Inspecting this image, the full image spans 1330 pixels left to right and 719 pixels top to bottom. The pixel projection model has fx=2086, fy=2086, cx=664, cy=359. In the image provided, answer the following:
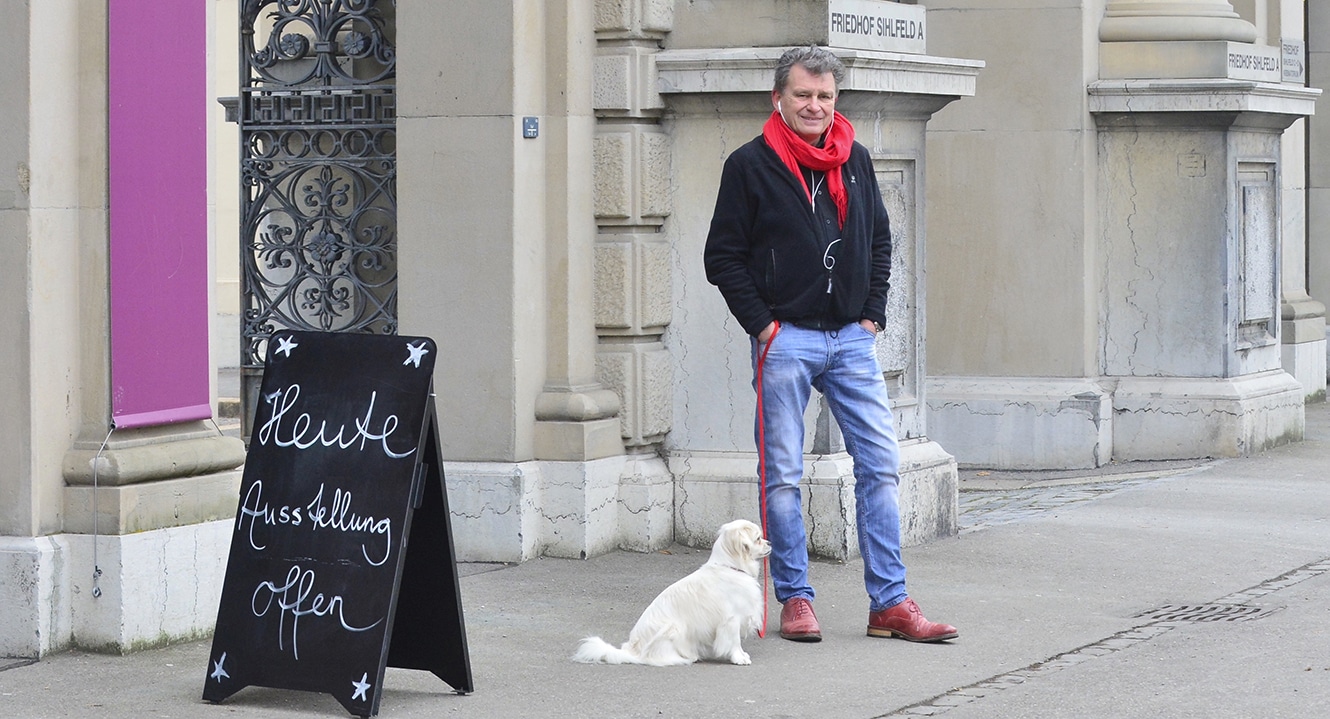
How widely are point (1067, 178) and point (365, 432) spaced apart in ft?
21.8

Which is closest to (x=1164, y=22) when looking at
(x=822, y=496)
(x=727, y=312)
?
(x=727, y=312)

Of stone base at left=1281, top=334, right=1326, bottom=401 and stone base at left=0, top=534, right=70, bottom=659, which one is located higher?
stone base at left=1281, top=334, right=1326, bottom=401

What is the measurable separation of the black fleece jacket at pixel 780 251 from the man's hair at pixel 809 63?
0.80 feet

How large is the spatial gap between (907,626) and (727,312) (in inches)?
89.6

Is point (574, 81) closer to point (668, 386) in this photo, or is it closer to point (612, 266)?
point (612, 266)

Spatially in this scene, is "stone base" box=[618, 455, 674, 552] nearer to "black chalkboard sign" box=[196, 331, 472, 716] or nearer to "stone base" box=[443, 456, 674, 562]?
"stone base" box=[443, 456, 674, 562]

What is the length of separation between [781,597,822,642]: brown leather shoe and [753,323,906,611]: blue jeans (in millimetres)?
44

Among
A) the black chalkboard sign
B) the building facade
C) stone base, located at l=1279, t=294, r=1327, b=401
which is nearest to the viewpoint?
the black chalkboard sign

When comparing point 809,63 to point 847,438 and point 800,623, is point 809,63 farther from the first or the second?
point 800,623

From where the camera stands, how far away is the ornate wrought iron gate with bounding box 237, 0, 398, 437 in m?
9.02

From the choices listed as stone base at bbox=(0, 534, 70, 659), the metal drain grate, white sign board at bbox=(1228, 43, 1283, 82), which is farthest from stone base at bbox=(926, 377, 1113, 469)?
stone base at bbox=(0, 534, 70, 659)

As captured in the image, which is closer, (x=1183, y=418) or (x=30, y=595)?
(x=30, y=595)

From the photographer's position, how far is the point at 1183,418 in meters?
11.9

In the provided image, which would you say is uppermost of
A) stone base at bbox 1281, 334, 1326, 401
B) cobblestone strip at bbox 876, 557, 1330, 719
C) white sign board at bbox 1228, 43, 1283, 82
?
white sign board at bbox 1228, 43, 1283, 82
